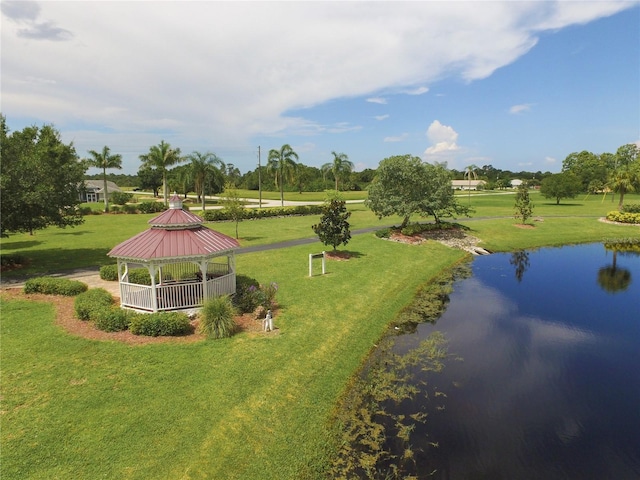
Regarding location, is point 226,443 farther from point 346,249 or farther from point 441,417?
point 346,249

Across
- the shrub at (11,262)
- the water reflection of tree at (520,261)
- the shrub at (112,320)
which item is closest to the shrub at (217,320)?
the shrub at (112,320)

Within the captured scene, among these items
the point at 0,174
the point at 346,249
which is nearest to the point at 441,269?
the point at 346,249

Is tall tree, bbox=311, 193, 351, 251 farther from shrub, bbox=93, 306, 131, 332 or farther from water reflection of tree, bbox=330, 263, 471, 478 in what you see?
shrub, bbox=93, 306, 131, 332

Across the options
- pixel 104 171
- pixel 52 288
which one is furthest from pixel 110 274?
pixel 104 171

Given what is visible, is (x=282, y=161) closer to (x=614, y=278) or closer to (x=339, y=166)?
(x=339, y=166)

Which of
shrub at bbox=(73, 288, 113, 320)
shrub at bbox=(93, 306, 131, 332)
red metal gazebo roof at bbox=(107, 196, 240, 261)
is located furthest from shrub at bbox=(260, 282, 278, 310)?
shrub at bbox=(73, 288, 113, 320)

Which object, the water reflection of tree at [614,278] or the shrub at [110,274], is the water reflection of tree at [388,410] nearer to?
the water reflection of tree at [614,278]
